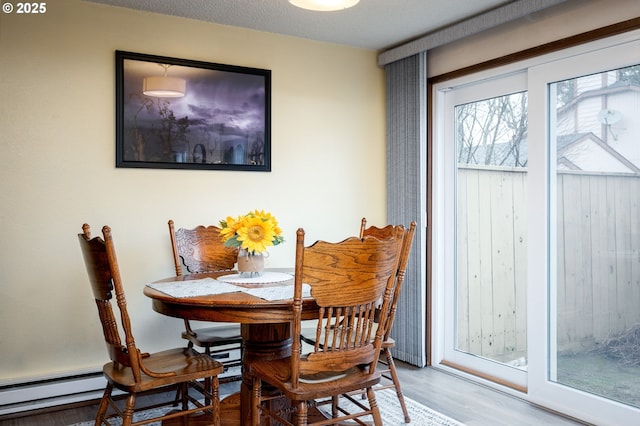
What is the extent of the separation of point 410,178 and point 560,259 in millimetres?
1249

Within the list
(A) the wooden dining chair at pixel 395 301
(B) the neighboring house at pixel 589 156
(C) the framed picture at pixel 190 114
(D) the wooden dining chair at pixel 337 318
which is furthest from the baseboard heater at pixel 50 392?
(B) the neighboring house at pixel 589 156

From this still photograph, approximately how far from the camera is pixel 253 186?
3.79 meters

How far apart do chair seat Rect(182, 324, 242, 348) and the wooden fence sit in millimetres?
1656

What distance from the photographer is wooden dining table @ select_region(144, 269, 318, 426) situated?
219 centimetres

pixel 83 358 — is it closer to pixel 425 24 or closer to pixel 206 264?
pixel 206 264

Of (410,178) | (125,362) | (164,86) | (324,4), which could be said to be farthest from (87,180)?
(410,178)

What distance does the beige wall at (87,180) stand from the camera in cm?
309

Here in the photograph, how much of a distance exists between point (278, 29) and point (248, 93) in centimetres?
49

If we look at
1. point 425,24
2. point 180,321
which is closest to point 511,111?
point 425,24

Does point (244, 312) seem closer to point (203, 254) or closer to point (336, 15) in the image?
point (203, 254)

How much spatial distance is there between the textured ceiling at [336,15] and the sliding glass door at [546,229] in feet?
1.45

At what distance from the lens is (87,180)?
3.25m

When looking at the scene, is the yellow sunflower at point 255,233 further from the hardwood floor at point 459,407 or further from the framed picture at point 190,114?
the hardwood floor at point 459,407

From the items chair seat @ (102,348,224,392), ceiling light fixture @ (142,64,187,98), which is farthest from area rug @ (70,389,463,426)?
ceiling light fixture @ (142,64,187,98)
